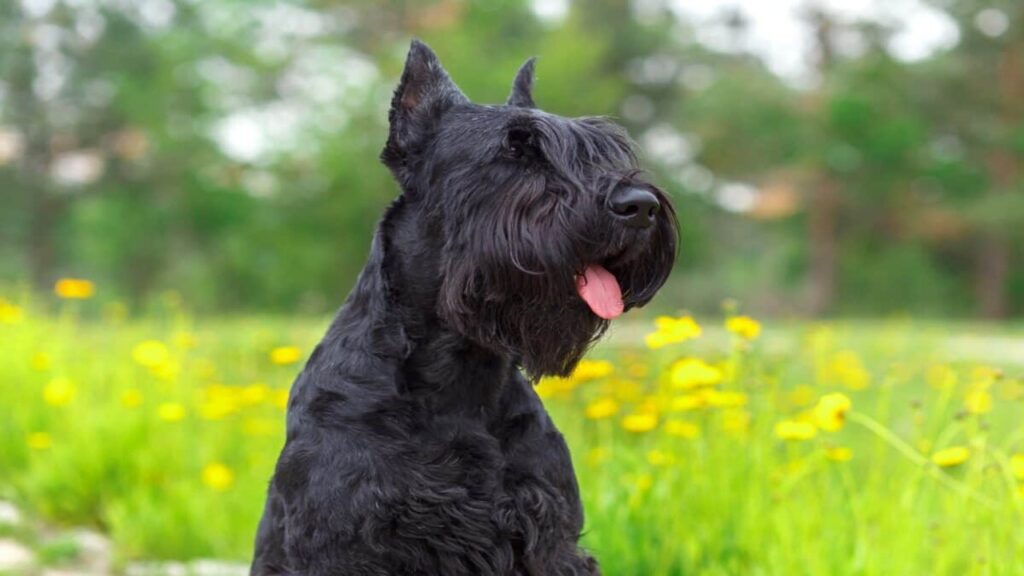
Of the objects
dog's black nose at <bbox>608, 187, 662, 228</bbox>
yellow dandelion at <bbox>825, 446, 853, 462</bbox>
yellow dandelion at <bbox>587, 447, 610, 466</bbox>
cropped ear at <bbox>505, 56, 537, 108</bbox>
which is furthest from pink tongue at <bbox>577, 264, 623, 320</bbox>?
yellow dandelion at <bbox>587, 447, 610, 466</bbox>

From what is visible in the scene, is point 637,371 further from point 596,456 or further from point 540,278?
point 540,278

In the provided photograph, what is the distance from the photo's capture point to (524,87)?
271 centimetres

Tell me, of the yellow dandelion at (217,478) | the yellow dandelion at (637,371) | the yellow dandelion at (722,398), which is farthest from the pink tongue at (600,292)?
the yellow dandelion at (637,371)

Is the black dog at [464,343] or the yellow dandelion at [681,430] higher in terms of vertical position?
the black dog at [464,343]

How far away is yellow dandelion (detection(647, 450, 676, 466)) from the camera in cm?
343

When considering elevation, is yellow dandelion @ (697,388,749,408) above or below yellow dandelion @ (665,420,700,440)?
above

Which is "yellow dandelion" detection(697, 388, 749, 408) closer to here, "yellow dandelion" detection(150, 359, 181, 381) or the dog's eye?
the dog's eye

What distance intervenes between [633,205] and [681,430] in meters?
1.64

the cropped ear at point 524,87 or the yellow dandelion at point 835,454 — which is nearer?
the cropped ear at point 524,87

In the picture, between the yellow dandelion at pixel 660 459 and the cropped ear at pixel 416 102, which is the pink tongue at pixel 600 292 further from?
the yellow dandelion at pixel 660 459

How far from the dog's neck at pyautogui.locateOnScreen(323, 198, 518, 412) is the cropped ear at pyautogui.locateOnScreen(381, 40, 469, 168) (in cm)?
16

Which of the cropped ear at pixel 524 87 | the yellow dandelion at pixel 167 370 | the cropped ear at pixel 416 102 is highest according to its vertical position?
the cropped ear at pixel 524 87

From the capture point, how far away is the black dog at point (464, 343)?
211 centimetres

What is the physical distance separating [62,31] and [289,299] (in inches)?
262
